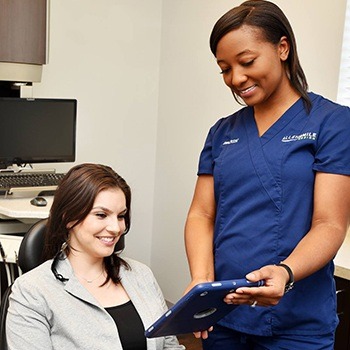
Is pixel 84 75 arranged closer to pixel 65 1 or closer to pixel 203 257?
pixel 65 1

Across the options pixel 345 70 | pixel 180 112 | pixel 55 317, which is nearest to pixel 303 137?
pixel 55 317

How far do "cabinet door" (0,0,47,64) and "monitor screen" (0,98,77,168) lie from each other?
0.23 meters

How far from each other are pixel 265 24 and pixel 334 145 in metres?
0.29

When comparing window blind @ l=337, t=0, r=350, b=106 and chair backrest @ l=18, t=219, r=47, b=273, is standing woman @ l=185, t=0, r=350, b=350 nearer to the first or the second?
chair backrest @ l=18, t=219, r=47, b=273

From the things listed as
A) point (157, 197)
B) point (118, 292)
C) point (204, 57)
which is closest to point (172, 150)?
point (157, 197)

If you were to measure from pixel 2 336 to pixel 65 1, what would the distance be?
234cm

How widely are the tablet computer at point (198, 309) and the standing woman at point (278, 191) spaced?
0.06 m

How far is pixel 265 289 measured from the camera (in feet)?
4.06

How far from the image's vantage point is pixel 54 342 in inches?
61.1

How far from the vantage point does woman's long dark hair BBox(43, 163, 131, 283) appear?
1.66 metres

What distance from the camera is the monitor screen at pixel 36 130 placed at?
3.19 metres

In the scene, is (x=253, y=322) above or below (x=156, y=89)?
below

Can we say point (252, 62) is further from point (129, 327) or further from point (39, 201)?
point (39, 201)

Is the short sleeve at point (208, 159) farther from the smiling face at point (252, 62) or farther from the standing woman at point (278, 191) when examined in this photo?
the smiling face at point (252, 62)
